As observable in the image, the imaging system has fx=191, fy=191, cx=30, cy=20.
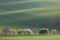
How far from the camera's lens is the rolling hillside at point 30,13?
2283mm

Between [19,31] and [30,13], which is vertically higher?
[30,13]

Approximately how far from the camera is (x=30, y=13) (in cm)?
243

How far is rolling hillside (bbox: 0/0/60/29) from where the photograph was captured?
2.28m

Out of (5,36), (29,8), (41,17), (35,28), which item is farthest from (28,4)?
(5,36)

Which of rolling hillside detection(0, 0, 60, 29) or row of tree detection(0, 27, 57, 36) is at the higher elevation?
rolling hillside detection(0, 0, 60, 29)

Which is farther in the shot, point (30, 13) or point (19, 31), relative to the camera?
point (30, 13)

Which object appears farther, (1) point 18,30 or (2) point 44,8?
(2) point 44,8

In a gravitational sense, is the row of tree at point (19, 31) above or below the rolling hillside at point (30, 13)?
below

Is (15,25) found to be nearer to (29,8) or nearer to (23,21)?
(23,21)

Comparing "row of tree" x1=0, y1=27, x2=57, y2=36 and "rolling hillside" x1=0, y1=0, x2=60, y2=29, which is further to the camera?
"rolling hillside" x1=0, y1=0, x2=60, y2=29

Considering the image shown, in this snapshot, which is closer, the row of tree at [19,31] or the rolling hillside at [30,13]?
the row of tree at [19,31]

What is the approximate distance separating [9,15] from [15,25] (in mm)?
211

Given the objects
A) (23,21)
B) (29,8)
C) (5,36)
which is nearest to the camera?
(5,36)

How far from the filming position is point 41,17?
7.86 ft
